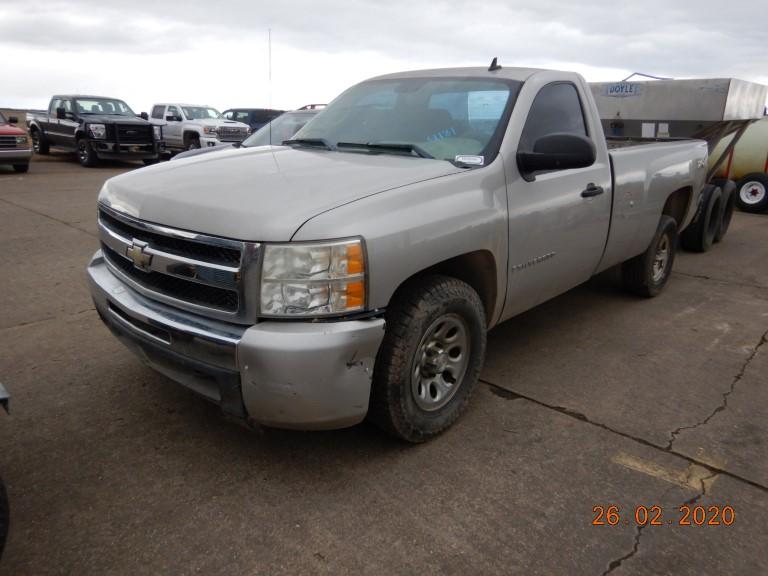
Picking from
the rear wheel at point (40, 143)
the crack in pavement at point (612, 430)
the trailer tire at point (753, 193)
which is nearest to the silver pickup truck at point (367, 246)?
the crack in pavement at point (612, 430)

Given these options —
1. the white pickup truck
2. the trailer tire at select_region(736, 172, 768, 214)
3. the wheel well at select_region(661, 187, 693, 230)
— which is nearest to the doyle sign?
the wheel well at select_region(661, 187, 693, 230)

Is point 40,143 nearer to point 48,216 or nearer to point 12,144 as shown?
point 12,144

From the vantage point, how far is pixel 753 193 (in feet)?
36.9

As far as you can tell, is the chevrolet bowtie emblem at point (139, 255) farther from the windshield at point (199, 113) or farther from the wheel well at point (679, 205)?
the windshield at point (199, 113)

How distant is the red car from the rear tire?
1454cm

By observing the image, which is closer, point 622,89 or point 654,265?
point 654,265

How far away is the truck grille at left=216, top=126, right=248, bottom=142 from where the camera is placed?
19.0 m

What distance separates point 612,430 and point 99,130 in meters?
16.9

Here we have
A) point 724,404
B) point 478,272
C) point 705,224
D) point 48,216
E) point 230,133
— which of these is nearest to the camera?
point 478,272

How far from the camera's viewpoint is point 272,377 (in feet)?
7.82

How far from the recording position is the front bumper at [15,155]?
A: 1432 centimetres

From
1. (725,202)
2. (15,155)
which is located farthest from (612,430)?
(15,155)

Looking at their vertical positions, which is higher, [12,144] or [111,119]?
[111,119]
